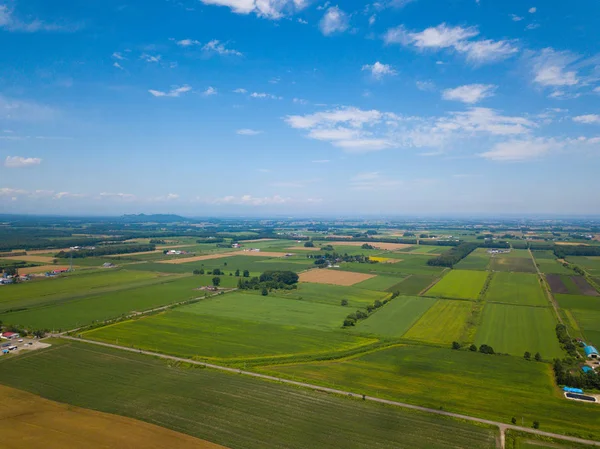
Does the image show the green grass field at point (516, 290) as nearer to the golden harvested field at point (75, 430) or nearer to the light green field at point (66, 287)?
the golden harvested field at point (75, 430)

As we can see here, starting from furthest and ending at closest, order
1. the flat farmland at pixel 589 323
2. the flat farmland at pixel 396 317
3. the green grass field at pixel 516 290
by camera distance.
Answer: the green grass field at pixel 516 290 → the flat farmland at pixel 396 317 → the flat farmland at pixel 589 323

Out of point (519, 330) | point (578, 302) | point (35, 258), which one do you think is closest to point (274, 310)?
point (519, 330)

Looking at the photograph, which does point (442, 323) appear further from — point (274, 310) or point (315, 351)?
point (274, 310)

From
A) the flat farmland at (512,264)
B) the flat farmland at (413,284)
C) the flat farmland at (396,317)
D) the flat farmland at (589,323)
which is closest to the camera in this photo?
the flat farmland at (589,323)

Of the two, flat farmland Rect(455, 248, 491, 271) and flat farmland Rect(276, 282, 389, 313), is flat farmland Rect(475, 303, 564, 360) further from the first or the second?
flat farmland Rect(455, 248, 491, 271)

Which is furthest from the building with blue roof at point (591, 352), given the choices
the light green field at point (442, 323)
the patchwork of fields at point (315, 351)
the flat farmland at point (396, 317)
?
the flat farmland at point (396, 317)

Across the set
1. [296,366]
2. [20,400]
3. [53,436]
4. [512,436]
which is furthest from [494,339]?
[20,400]
